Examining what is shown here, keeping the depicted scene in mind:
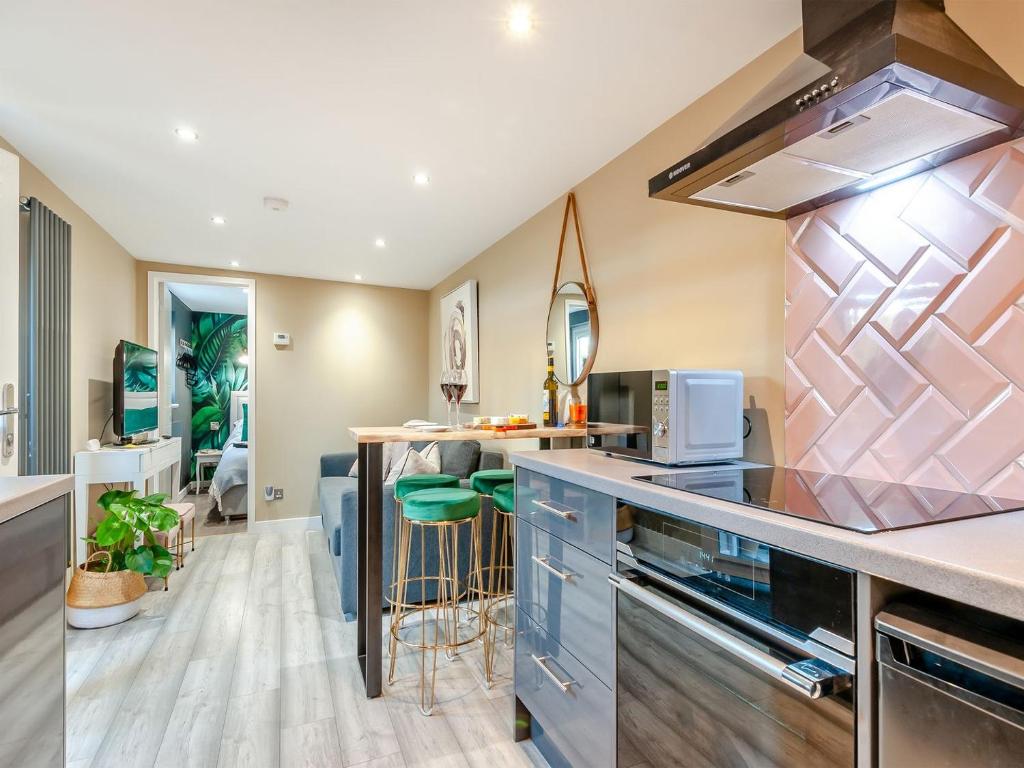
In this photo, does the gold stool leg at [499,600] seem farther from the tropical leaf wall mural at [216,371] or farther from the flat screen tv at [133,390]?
the tropical leaf wall mural at [216,371]

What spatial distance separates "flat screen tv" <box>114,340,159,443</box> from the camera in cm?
353

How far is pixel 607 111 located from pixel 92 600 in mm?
3430

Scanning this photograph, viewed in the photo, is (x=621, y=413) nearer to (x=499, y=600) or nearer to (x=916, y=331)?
(x=916, y=331)

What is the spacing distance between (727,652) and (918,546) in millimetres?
415

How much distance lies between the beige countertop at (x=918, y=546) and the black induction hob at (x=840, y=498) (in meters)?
0.03

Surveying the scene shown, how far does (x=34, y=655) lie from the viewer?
1.07m

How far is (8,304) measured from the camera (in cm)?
182

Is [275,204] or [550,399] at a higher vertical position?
[275,204]

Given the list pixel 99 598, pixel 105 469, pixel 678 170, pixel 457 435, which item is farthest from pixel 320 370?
pixel 678 170

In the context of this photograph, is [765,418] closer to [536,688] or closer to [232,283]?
[536,688]

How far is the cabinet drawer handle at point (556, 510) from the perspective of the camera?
5.04ft

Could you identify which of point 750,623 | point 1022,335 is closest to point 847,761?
point 750,623

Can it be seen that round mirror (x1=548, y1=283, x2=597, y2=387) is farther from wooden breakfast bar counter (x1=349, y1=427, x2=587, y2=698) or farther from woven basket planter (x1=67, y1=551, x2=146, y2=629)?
woven basket planter (x1=67, y1=551, x2=146, y2=629)

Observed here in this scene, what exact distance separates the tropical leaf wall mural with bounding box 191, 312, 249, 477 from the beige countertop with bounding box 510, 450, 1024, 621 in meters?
7.41
